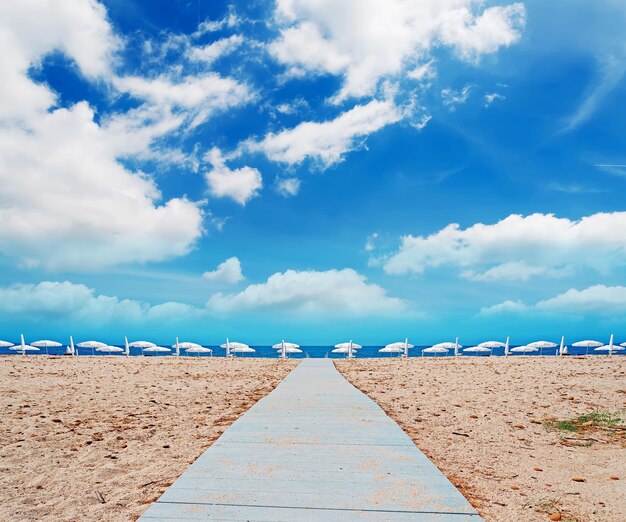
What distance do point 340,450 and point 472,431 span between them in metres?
3.39

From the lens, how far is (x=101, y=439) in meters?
7.16

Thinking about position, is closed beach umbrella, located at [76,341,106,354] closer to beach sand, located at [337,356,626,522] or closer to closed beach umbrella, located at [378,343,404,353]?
closed beach umbrella, located at [378,343,404,353]

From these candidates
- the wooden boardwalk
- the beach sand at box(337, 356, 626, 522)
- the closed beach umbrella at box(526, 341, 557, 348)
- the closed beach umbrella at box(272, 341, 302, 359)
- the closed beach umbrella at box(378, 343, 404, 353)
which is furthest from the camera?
the closed beach umbrella at box(526, 341, 557, 348)

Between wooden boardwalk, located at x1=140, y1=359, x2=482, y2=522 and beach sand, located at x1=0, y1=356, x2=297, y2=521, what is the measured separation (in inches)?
25.1

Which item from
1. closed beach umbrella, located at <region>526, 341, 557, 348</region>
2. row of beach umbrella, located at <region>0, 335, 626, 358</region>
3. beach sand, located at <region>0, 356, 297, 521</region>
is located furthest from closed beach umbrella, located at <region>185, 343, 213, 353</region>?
closed beach umbrella, located at <region>526, 341, 557, 348</region>

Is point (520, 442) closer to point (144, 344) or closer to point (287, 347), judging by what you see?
point (287, 347)

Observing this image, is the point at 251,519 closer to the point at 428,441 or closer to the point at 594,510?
the point at 594,510

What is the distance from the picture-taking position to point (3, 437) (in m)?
7.28

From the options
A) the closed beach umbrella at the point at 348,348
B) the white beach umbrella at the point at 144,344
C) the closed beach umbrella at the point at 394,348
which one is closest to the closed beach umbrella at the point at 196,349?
the white beach umbrella at the point at 144,344

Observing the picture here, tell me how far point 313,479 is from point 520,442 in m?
4.39

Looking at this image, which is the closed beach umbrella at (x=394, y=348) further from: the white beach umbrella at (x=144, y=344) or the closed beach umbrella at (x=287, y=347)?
the white beach umbrella at (x=144, y=344)

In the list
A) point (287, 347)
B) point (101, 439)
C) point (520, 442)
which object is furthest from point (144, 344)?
point (520, 442)

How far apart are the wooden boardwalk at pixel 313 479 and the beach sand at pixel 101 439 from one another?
64 centimetres

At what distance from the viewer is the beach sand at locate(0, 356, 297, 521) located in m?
4.70
